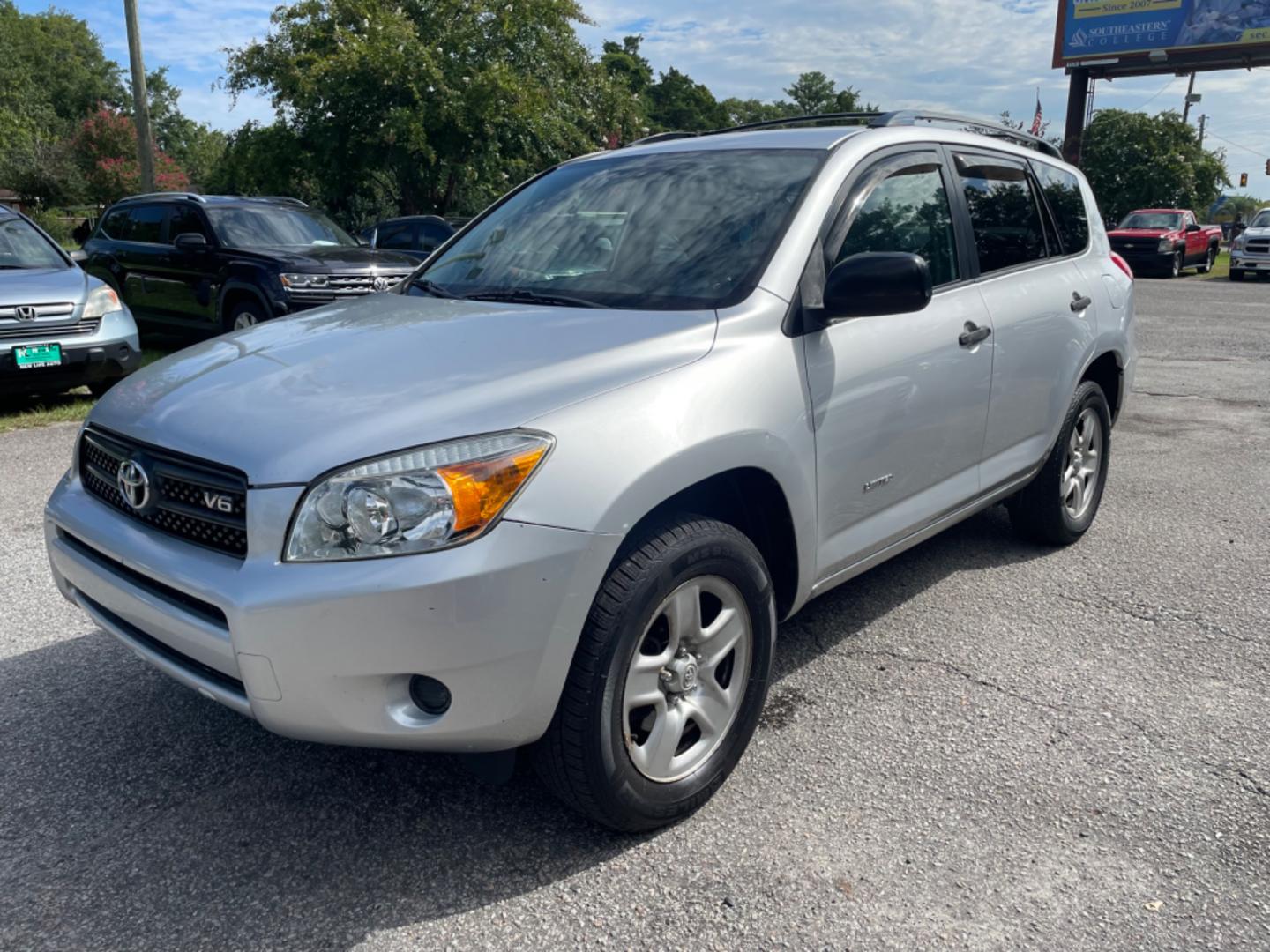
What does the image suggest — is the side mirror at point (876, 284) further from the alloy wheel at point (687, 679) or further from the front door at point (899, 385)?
the alloy wheel at point (687, 679)

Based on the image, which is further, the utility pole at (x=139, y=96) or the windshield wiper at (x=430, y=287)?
the utility pole at (x=139, y=96)

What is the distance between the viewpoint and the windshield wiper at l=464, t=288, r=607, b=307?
10.4 feet

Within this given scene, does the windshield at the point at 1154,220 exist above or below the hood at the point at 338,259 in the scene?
above

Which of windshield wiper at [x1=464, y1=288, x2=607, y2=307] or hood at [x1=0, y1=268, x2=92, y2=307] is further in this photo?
hood at [x1=0, y1=268, x2=92, y2=307]

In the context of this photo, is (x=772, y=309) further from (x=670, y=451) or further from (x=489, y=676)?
(x=489, y=676)

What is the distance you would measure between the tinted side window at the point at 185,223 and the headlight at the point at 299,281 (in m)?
1.36

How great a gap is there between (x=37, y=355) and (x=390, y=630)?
6.51 meters

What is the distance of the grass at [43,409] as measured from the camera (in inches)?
299

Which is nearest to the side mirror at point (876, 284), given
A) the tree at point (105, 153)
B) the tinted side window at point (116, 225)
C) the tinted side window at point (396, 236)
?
the tinted side window at point (116, 225)

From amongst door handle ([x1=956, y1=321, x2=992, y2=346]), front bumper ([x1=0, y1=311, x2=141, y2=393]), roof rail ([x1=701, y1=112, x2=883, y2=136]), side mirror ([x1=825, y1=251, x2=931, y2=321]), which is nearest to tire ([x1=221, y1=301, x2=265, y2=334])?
front bumper ([x1=0, y1=311, x2=141, y2=393])

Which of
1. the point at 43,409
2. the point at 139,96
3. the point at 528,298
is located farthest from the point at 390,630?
the point at 139,96

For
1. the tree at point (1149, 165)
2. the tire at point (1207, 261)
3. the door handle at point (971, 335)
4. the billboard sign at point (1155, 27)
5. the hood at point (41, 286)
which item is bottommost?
the tire at point (1207, 261)

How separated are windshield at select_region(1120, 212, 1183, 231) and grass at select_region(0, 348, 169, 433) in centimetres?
2554

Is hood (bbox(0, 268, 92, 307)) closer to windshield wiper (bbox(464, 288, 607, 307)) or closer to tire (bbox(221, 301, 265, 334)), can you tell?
tire (bbox(221, 301, 265, 334))
